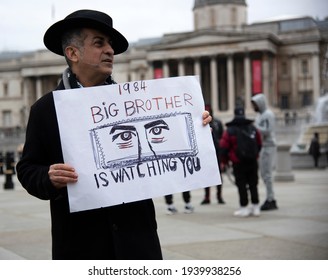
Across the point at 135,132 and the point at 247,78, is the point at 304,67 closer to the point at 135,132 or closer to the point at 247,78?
the point at 247,78

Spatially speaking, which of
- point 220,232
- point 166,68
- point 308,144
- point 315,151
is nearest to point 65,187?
point 220,232

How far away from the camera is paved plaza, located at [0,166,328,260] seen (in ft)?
23.2

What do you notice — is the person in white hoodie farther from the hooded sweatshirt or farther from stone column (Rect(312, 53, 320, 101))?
stone column (Rect(312, 53, 320, 101))

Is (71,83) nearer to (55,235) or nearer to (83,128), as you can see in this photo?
(83,128)

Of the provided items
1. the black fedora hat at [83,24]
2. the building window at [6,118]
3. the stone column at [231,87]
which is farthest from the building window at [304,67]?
the black fedora hat at [83,24]

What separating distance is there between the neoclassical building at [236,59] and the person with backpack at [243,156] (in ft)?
198

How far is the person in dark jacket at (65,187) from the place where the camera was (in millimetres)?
3270

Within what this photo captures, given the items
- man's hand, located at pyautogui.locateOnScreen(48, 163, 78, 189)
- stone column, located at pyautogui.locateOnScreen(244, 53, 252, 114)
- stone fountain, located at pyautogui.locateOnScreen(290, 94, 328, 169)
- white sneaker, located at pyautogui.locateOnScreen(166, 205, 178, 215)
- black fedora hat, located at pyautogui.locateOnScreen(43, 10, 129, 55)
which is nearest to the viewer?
man's hand, located at pyautogui.locateOnScreen(48, 163, 78, 189)

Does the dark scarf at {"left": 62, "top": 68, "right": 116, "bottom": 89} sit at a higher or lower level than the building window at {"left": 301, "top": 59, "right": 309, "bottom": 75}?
higher

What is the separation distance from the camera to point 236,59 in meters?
77.2

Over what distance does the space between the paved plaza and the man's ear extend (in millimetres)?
3797

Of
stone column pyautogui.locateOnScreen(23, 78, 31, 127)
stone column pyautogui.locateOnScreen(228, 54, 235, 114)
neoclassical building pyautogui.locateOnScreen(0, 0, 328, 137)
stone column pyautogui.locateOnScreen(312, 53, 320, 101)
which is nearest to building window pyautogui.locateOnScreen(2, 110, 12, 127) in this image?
stone column pyautogui.locateOnScreen(23, 78, 31, 127)

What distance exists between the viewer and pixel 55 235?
3.33 metres
